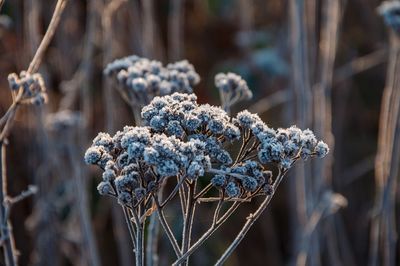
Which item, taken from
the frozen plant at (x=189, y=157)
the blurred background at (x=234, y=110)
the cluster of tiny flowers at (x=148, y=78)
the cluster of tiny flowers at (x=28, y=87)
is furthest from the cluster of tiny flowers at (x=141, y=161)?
the blurred background at (x=234, y=110)

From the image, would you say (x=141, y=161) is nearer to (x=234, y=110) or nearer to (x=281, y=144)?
(x=281, y=144)

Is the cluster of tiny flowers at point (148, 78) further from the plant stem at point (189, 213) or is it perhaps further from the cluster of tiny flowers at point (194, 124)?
the plant stem at point (189, 213)

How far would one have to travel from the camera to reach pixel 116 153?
1.79m

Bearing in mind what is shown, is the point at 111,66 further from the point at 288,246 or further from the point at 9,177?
the point at 288,246

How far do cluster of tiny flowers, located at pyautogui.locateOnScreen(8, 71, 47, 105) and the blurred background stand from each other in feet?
3.09

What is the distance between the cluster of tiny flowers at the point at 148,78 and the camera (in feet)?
8.18

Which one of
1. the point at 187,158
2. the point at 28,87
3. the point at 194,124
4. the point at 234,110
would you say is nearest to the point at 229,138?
the point at 194,124

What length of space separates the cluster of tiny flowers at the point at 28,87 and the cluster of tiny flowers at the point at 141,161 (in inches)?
22.3

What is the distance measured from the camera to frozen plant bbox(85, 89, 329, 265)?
1598 mm

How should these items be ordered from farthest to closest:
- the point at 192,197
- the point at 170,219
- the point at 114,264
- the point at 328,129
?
the point at 114,264
the point at 170,219
the point at 328,129
the point at 192,197

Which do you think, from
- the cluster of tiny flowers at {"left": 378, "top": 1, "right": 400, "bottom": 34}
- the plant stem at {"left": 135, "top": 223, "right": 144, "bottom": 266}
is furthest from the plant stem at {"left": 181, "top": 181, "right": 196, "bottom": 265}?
the cluster of tiny flowers at {"left": 378, "top": 1, "right": 400, "bottom": 34}

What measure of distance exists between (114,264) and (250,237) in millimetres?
1133

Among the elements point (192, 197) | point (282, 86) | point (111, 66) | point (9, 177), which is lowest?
point (192, 197)

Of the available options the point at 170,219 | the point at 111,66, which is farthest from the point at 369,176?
the point at 111,66
